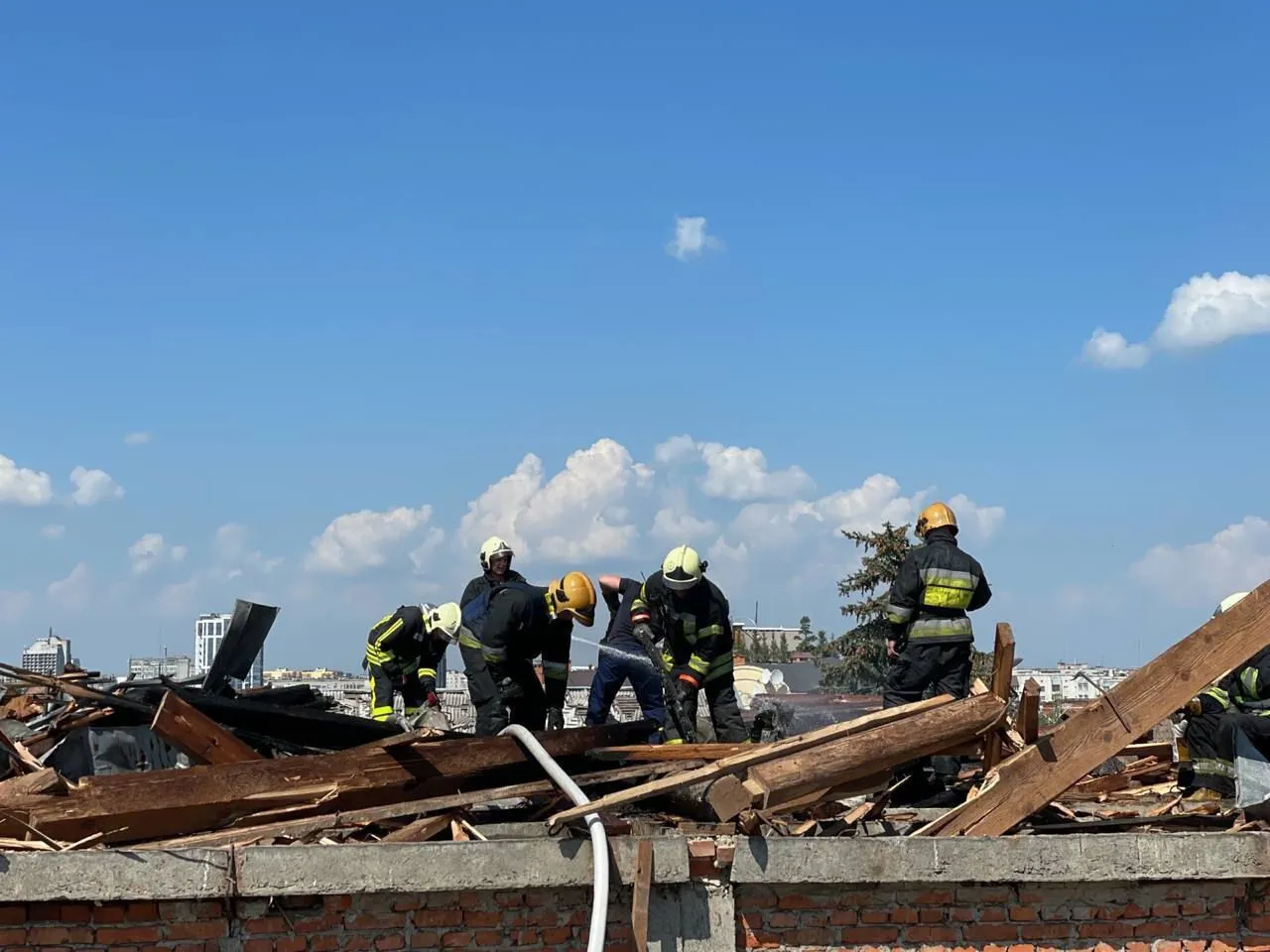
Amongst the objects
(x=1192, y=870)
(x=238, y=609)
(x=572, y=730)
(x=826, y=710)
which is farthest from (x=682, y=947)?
(x=826, y=710)

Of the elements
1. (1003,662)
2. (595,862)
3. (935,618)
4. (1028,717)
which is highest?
(935,618)

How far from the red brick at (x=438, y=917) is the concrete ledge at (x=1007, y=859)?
120 centimetres

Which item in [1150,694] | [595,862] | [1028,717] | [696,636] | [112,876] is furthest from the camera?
[696,636]

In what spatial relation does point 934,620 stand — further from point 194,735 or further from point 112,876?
point 112,876

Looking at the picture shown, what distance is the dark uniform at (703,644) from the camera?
910 cm

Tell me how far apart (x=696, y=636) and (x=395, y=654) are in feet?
11.0

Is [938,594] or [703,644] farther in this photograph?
[703,644]

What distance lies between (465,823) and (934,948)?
2192 millimetres

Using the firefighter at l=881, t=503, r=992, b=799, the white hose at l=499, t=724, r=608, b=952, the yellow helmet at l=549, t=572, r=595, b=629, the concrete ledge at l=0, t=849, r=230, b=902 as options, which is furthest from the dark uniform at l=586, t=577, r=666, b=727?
the concrete ledge at l=0, t=849, r=230, b=902

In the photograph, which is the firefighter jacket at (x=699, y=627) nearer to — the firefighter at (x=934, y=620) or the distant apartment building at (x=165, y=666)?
the firefighter at (x=934, y=620)

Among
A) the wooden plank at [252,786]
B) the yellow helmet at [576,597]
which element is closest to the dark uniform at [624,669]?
the yellow helmet at [576,597]

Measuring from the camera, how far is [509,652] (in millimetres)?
9469

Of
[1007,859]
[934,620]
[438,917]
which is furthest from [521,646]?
[1007,859]

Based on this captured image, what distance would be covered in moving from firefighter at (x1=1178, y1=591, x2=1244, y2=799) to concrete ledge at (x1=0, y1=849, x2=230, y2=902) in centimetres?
534
